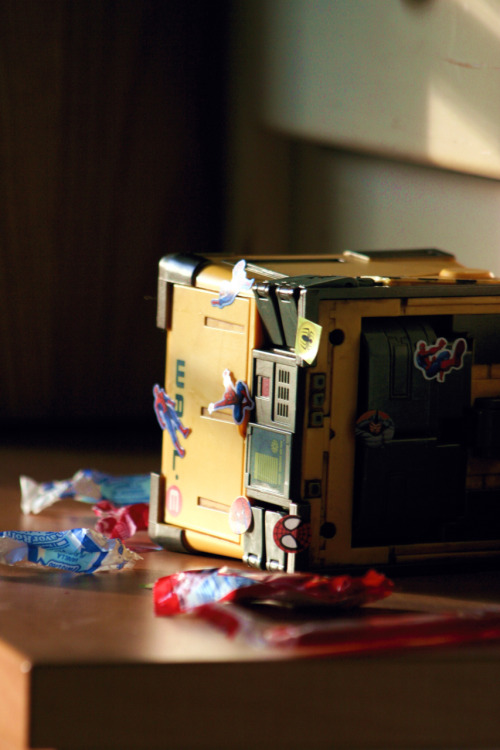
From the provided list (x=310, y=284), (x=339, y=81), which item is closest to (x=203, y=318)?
(x=310, y=284)

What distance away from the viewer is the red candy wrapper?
4.63ft

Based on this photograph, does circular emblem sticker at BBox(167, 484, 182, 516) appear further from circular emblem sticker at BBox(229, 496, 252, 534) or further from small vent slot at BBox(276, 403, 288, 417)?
small vent slot at BBox(276, 403, 288, 417)

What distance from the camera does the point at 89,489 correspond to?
157cm

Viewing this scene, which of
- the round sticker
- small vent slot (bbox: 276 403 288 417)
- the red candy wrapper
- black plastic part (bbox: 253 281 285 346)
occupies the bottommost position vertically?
the red candy wrapper

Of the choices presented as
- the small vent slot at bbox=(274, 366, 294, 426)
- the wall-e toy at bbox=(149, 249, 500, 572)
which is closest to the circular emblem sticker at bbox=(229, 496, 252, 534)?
the wall-e toy at bbox=(149, 249, 500, 572)

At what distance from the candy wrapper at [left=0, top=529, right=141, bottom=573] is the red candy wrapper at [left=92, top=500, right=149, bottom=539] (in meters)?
0.15

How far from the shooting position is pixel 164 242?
2047 mm

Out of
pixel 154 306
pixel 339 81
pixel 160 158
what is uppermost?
pixel 339 81

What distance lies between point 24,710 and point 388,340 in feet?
1.63

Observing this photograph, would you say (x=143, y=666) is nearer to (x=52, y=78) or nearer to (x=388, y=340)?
(x=388, y=340)

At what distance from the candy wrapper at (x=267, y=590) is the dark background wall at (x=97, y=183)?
3.08 feet

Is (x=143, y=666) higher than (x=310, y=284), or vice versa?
(x=310, y=284)

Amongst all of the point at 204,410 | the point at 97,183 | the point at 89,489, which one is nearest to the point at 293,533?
the point at 204,410

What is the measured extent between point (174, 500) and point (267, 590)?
26 cm
